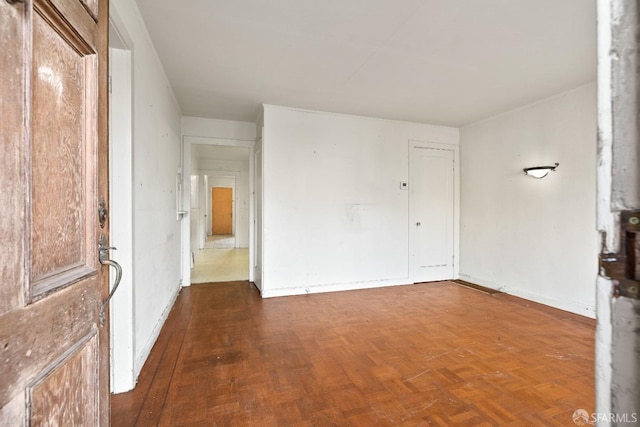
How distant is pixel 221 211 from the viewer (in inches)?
445

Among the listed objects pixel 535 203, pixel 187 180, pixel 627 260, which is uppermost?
pixel 187 180

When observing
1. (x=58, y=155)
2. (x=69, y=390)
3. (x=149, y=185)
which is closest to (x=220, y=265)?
(x=149, y=185)

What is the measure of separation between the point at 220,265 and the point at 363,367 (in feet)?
14.1

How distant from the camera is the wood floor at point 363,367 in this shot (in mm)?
1622

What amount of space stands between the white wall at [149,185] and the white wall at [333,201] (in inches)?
44.8

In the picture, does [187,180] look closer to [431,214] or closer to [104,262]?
[104,262]

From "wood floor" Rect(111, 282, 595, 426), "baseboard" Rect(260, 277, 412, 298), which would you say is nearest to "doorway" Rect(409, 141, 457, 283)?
"baseboard" Rect(260, 277, 412, 298)

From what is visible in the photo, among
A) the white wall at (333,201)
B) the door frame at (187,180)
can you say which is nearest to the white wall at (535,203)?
the white wall at (333,201)

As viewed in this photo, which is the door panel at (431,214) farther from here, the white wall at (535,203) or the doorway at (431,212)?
the white wall at (535,203)

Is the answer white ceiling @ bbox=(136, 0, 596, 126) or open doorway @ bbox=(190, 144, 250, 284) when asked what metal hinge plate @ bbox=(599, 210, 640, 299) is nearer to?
white ceiling @ bbox=(136, 0, 596, 126)

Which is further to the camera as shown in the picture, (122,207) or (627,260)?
(122,207)

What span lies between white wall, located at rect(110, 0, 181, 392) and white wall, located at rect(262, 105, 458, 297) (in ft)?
3.74

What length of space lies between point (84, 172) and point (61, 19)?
0.41 metres

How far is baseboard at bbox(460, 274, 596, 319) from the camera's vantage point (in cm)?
308
